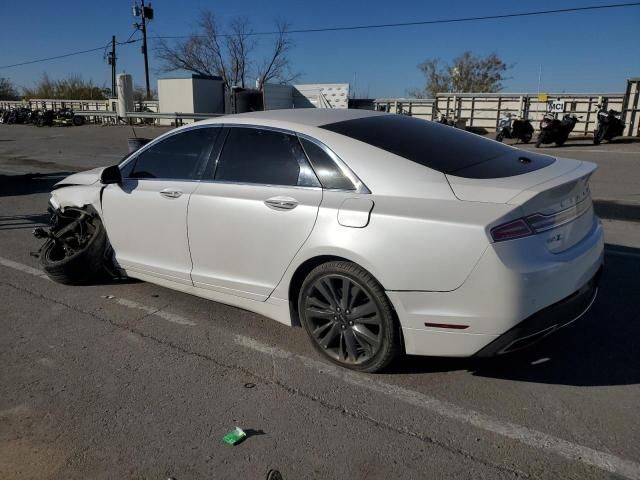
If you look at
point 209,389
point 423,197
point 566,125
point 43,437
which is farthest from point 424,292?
point 566,125

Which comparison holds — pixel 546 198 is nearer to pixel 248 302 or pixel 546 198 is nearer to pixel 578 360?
pixel 578 360

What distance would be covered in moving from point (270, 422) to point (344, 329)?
73cm

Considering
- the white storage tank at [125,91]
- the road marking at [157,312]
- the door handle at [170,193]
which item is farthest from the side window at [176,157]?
the white storage tank at [125,91]

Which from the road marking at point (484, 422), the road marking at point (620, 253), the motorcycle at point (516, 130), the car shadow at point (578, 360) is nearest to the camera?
the road marking at point (484, 422)

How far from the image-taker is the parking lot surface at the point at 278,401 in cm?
244

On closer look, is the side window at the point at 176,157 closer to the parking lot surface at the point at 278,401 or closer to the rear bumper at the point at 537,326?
the parking lot surface at the point at 278,401

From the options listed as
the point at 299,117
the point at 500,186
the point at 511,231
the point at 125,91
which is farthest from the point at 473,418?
the point at 125,91

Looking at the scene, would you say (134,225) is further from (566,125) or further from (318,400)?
(566,125)

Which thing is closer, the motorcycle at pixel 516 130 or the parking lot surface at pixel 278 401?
the parking lot surface at pixel 278 401

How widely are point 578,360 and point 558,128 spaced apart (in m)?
16.4

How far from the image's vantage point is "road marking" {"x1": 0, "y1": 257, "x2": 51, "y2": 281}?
5.23m

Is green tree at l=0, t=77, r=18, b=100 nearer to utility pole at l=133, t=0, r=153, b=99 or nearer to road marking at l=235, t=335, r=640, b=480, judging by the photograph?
utility pole at l=133, t=0, r=153, b=99

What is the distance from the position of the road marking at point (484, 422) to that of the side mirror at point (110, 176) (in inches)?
79.8

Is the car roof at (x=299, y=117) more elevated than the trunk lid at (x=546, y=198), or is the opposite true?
the car roof at (x=299, y=117)
